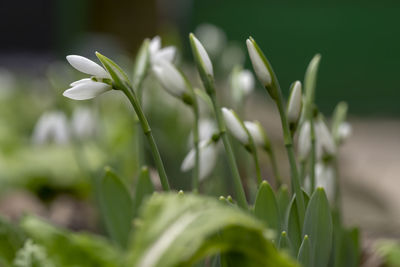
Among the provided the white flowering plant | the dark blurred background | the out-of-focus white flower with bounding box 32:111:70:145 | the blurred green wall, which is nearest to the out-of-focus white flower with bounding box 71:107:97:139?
the out-of-focus white flower with bounding box 32:111:70:145

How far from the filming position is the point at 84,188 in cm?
186

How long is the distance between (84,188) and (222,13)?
4066 millimetres

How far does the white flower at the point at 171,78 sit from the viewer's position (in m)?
0.67

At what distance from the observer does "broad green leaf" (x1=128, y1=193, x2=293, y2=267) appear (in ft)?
1.23

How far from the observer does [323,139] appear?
0.72 metres

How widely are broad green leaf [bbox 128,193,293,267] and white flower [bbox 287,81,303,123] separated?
219 millimetres

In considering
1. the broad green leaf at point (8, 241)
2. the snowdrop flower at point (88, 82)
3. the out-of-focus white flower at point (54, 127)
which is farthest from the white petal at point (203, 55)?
the out-of-focus white flower at point (54, 127)

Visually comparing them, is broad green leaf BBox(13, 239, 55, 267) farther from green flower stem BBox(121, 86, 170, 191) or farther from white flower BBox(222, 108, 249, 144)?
white flower BBox(222, 108, 249, 144)

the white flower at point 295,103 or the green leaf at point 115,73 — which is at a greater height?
the green leaf at point 115,73

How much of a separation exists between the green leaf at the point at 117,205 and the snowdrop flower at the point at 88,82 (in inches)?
9.1

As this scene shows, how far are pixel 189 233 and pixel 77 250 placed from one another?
0.50 feet

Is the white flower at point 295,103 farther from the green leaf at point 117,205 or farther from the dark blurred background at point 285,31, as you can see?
the dark blurred background at point 285,31

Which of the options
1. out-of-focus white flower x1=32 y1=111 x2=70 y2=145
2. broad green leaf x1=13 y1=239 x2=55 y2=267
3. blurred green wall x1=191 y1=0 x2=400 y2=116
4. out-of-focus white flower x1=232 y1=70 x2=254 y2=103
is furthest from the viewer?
blurred green wall x1=191 y1=0 x2=400 y2=116

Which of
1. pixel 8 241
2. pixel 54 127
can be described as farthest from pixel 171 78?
pixel 54 127
